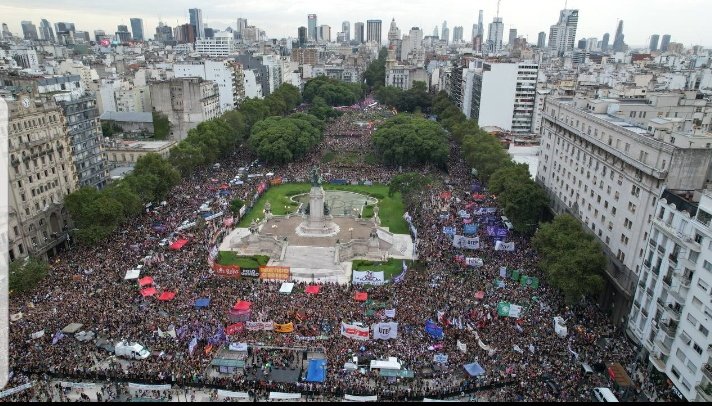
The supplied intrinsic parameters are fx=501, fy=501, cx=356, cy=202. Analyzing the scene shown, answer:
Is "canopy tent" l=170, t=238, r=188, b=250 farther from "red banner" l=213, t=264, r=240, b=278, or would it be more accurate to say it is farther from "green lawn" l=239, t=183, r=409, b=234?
"green lawn" l=239, t=183, r=409, b=234

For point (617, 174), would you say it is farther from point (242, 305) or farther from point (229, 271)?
point (229, 271)

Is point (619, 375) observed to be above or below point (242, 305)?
below

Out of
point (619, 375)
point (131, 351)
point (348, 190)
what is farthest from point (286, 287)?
point (348, 190)

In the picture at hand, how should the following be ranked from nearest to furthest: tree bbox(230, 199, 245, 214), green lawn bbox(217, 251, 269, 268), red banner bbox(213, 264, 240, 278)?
1. red banner bbox(213, 264, 240, 278)
2. green lawn bbox(217, 251, 269, 268)
3. tree bbox(230, 199, 245, 214)

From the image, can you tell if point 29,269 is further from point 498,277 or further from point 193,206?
point 498,277

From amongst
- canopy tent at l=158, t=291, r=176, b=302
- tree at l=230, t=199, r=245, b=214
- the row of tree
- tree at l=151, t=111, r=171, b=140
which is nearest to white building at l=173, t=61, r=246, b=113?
tree at l=151, t=111, r=171, b=140

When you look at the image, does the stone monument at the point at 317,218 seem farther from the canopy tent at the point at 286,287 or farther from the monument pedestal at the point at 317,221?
the canopy tent at the point at 286,287
